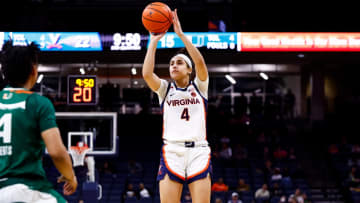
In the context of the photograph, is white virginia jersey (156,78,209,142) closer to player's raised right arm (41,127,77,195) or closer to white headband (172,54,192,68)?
white headband (172,54,192,68)

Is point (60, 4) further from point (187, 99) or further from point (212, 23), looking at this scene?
point (187, 99)

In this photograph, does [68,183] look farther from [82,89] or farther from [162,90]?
[82,89]

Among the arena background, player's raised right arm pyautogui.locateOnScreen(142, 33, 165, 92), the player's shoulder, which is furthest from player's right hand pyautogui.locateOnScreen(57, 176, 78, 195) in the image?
the arena background

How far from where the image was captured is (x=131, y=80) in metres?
22.0

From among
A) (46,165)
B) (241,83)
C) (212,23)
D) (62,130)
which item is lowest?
(46,165)

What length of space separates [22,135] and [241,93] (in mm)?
20138

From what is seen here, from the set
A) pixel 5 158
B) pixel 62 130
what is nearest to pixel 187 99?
pixel 5 158

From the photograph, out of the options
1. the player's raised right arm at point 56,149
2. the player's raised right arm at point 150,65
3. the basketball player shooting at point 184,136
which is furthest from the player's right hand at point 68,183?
the player's raised right arm at point 150,65

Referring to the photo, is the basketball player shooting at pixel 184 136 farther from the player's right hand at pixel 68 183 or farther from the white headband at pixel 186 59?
the player's right hand at pixel 68 183

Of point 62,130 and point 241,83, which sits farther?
point 241,83

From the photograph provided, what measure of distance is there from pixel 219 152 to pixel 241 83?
17.0 ft

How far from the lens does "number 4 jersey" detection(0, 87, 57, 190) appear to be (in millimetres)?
2748

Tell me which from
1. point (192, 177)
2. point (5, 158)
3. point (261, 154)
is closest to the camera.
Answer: point (5, 158)

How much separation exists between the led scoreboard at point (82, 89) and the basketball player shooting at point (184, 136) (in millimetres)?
8556
